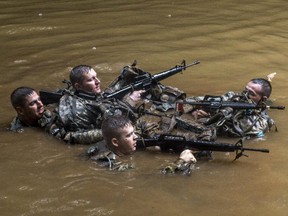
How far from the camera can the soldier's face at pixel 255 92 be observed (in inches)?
200

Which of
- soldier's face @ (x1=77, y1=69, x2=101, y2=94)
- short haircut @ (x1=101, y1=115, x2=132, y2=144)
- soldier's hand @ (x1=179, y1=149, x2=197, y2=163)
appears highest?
soldier's face @ (x1=77, y1=69, x2=101, y2=94)

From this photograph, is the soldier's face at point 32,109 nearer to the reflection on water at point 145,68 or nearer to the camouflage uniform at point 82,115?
the reflection on water at point 145,68

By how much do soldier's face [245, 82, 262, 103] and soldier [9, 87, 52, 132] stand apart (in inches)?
89.1

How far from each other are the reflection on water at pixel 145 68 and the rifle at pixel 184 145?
11cm

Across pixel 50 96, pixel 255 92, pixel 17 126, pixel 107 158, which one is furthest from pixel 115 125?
pixel 255 92

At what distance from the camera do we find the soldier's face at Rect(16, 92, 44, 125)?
16.5 feet

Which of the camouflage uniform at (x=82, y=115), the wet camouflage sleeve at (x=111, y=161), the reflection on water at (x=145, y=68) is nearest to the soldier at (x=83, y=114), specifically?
the camouflage uniform at (x=82, y=115)

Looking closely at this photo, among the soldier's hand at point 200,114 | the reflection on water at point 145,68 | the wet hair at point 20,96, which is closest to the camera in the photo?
the reflection on water at point 145,68

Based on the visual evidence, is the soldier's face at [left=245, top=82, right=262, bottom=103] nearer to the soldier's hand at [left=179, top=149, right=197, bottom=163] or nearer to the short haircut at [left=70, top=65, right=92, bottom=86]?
the soldier's hand at [left=179, top=149, right=197, bottom=163]

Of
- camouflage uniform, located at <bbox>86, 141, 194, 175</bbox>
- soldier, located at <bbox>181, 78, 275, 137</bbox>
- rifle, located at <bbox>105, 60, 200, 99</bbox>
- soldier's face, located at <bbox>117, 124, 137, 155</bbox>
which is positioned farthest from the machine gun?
soldier's face, located at <bbox>117, 124, 137, 155</bbox>

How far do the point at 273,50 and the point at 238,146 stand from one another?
3.83 metres

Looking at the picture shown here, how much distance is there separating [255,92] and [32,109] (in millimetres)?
2493

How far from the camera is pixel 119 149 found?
4.27m

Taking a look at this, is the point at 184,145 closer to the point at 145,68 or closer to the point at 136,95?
the point at 136,95
